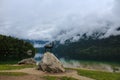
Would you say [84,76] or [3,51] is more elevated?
[3,51]

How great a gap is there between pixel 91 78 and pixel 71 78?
4.25 m

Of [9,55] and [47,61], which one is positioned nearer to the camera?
[47,61]

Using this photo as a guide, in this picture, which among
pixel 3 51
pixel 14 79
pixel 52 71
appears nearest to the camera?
pixel 14 79

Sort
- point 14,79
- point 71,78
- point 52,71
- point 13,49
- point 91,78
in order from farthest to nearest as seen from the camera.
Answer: point 13,49, point 52,71, point 91,78, point 71,78, point 14,79

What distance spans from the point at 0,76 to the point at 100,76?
1513cm

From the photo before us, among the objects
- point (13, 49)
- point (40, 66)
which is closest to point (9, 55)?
point (13, 49)

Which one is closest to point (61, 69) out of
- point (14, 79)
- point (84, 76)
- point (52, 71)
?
point (52, 71)

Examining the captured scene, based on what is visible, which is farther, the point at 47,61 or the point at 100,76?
the point at 47,61

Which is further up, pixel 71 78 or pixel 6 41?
pixel 6 41

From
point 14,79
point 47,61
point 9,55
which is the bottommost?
point 14,79

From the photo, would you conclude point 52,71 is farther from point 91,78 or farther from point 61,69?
point 91,78

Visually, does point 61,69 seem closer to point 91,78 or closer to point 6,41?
point 91,78

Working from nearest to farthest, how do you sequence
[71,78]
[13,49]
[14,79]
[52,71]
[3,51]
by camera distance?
[14,79] < [71,78] < [52,71] < [3,51] < [13,49]

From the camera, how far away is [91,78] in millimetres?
44562
